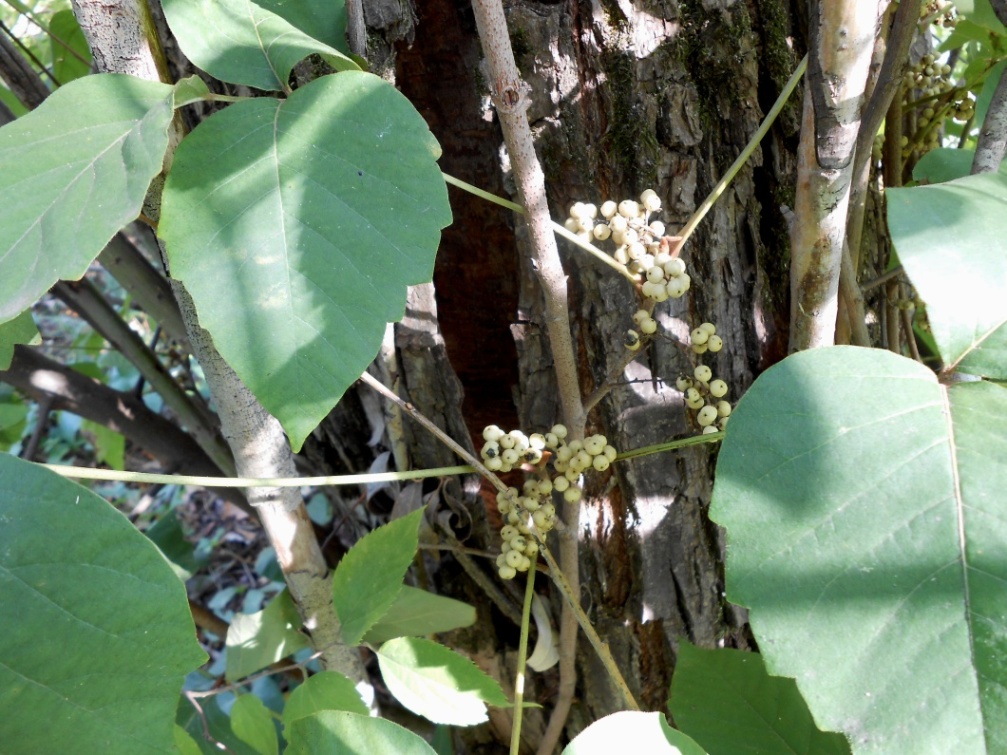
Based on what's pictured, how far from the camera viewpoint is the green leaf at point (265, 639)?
1.13 meters

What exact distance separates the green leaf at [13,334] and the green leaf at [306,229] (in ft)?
1.10

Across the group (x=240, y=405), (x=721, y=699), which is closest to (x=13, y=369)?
(x=240, y=405)

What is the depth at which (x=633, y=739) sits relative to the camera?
2.15 ft

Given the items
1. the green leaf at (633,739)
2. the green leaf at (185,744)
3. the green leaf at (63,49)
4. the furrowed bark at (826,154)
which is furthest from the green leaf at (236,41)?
the green leaf at (63,49)

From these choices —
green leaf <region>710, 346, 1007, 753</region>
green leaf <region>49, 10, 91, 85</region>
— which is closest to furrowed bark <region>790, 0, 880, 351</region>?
green leaf <region>710, 346, 1007, 753</region>

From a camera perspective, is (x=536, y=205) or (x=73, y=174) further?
(x=536, y=205)

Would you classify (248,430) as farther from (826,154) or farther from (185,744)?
(826,154)

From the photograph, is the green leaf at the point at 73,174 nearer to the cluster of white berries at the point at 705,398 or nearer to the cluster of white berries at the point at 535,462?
the cluster of white berries at the point at 535,462

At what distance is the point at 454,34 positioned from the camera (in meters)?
0.94

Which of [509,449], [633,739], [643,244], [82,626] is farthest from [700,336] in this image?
[82,626]

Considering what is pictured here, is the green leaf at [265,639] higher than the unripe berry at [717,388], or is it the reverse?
the unripe berry at [717,388]

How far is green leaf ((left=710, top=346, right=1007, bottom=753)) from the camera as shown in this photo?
20.5 inches

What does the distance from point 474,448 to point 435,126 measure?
0.46 metres

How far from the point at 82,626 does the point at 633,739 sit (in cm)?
43
